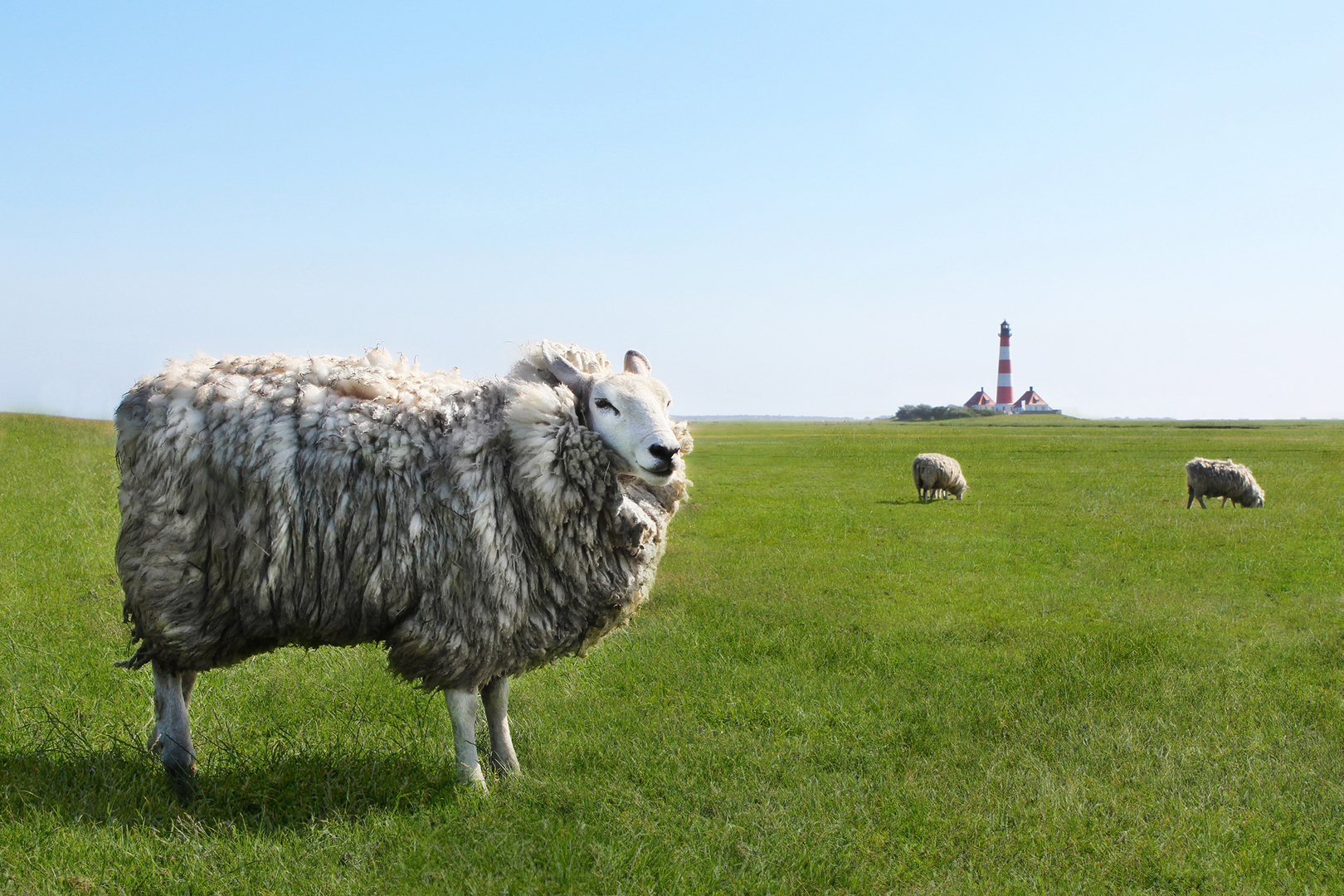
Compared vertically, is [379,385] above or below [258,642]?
above

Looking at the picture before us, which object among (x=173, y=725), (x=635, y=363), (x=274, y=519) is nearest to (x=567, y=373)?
(x=635, y=363)

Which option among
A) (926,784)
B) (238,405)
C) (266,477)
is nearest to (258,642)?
(266,477)

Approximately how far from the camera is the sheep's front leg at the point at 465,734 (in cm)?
460

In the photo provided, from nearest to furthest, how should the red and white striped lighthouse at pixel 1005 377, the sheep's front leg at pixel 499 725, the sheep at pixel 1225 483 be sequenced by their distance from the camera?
the sheep's front leg at pixel 499 725 → the sheep at pixel 1225 483 → the red and white striped lighthouse at pixel 1005 377

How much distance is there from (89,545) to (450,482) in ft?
28.4

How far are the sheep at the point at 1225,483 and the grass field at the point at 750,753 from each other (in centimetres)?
1012

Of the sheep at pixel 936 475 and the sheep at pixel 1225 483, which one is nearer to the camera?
the sheep at pixel 1225 483

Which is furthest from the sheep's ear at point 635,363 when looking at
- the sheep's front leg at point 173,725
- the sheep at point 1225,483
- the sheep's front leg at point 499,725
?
the sheep at point 1225,483

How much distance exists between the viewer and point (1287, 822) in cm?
479

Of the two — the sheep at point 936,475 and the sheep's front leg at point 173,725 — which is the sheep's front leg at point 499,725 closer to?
the sheep's front leg at point 173,725

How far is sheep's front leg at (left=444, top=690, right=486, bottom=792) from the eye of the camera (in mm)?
4602

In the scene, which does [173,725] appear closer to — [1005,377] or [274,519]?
[274,519]

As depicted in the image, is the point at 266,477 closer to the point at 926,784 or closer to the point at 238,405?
the point at 238,405

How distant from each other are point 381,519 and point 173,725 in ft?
5.51
